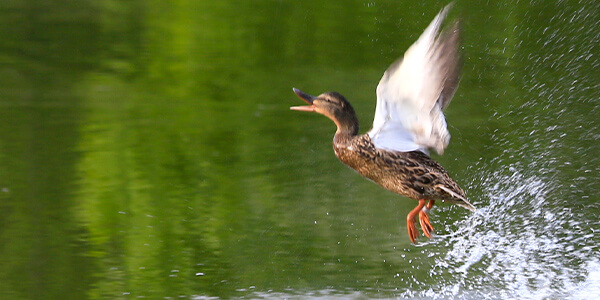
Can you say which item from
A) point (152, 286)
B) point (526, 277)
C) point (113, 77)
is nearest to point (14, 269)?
point (152, 286)

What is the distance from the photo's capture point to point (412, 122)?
12.6 ft

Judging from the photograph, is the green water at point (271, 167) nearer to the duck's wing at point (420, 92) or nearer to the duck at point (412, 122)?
the duck at point (412, 122)

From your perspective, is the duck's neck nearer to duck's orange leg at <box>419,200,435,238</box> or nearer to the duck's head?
the duck's head

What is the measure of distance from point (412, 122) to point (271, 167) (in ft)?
9.85

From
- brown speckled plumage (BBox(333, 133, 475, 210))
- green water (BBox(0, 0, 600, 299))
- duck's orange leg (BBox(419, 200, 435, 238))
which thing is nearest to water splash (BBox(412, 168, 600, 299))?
green water (BBox(0, 0, 600, 299))

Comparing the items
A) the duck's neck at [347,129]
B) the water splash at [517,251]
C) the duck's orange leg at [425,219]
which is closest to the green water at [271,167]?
the water splash at [517,251]

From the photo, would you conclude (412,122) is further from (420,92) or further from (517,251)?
(517,251)

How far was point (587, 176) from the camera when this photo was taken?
21.6ft

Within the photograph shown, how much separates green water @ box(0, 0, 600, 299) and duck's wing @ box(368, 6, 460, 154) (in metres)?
1.05

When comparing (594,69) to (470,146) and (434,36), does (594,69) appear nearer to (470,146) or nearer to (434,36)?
(470,146)

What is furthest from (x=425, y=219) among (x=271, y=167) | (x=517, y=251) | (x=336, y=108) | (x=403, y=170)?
(x=271, y=167)

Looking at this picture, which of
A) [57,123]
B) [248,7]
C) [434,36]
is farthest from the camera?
[248,7]

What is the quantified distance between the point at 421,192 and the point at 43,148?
162 inches

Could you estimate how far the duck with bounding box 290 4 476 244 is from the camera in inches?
142
